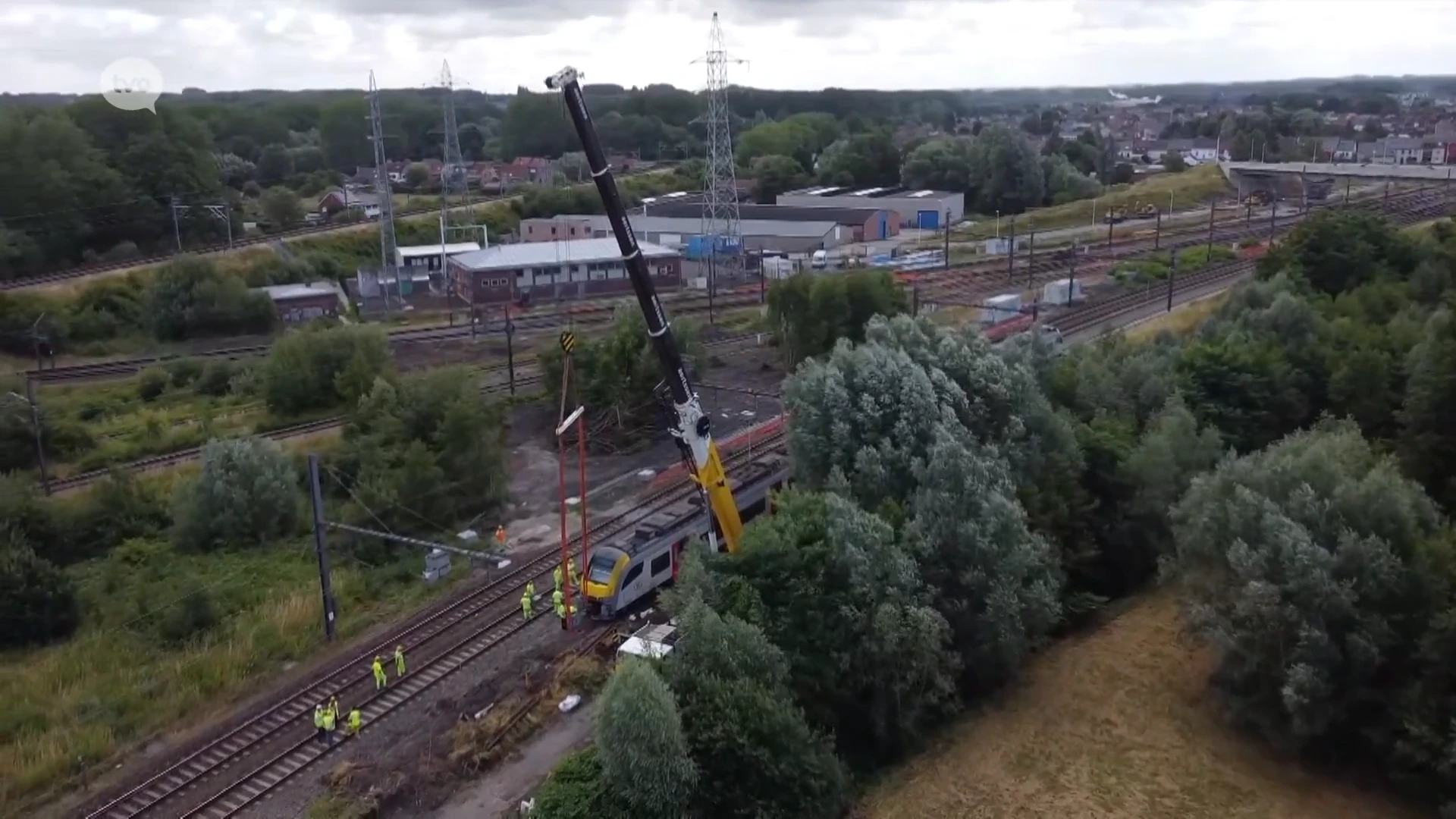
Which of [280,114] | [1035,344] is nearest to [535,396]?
[1035,344]

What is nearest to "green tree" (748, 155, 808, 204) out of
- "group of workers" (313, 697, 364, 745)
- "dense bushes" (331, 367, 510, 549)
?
"dense bushes" (331, 367, 510, 549)

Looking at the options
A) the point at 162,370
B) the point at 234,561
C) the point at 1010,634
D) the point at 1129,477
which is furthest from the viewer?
the point at 162,370

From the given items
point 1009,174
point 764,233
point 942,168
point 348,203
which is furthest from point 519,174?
point 1009,174

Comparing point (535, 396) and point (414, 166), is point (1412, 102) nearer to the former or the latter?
point (414, 166)

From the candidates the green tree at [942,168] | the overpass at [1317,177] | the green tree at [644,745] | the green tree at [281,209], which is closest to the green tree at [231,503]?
the green tree at [644,745]

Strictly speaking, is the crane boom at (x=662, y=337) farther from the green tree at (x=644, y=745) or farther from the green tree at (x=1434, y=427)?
the green tree at (x=1434, y=427)

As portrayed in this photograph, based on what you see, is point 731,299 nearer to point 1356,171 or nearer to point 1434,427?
point 1434,427
